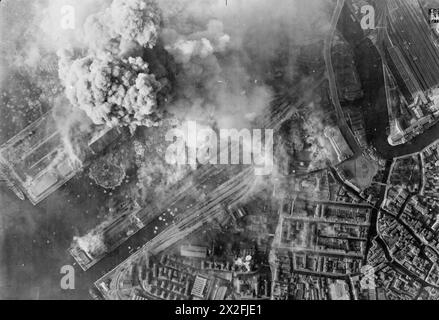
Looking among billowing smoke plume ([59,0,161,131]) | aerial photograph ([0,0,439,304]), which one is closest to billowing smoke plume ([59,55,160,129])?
billowing smoke plume ([59,0,161,131])

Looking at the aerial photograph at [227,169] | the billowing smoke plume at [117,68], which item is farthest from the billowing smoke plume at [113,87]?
the aerial photograph at [227,169]

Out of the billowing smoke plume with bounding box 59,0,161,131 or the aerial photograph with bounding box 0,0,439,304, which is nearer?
the billowing smoke plume with bounding box 59,0,161,131

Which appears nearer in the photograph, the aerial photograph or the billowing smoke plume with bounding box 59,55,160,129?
the billowing smoke plume with bounding box 59,55,160,129

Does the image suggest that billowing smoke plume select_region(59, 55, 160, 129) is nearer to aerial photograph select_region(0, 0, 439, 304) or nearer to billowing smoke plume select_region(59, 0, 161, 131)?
billowing smoke plume select_region(59, 0, 161, 131)

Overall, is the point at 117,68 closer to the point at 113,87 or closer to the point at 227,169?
the point at 113,87

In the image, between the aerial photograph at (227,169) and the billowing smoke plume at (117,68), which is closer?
the billowing smoke plume at (117,68)

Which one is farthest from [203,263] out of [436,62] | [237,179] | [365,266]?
[436,62]

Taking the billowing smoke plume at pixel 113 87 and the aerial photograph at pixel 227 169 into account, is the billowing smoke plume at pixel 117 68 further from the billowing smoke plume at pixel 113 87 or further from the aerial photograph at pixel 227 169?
the aerial photograph at pixel 227 169
